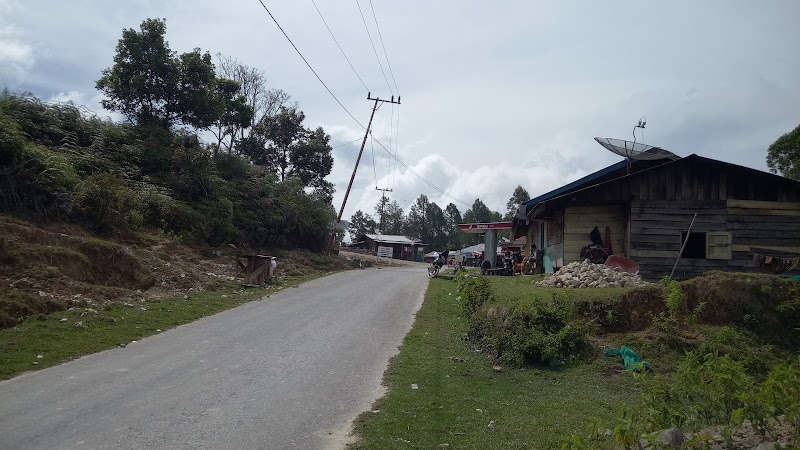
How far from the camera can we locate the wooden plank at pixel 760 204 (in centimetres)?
1656

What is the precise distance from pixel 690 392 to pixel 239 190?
100 ft

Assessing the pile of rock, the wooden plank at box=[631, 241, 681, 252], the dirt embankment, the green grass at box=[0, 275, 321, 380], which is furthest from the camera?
the wooden plank at box=[631, 241, 681, 252]

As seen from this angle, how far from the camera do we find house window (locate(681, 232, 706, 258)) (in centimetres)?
1723

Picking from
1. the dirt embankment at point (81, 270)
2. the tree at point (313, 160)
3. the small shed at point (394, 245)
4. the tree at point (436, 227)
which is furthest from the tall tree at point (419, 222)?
the dirt embankment at point (81, 270)

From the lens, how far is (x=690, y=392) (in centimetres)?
586

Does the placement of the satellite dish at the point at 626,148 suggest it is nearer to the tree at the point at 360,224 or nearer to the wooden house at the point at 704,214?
the wooden house at the point at 704,214

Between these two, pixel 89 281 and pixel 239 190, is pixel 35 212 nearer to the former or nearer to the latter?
pixel 89 281

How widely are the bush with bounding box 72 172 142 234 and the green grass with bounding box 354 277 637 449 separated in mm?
13340

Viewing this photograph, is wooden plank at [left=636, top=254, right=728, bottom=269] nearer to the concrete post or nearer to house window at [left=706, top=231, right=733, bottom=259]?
house window at [left=706, top=231, right=733, bottom=259]

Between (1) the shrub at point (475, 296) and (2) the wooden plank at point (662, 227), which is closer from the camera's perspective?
(1) the shrub at point (475, 296)

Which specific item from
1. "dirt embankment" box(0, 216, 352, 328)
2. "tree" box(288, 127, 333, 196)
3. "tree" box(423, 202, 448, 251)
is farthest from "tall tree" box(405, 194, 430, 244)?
"dirt embankment" box(0, 216, 352, 328)

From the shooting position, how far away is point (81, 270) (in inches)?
611

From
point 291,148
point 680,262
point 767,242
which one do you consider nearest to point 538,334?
point 680,262

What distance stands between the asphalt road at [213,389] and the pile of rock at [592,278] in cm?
440
